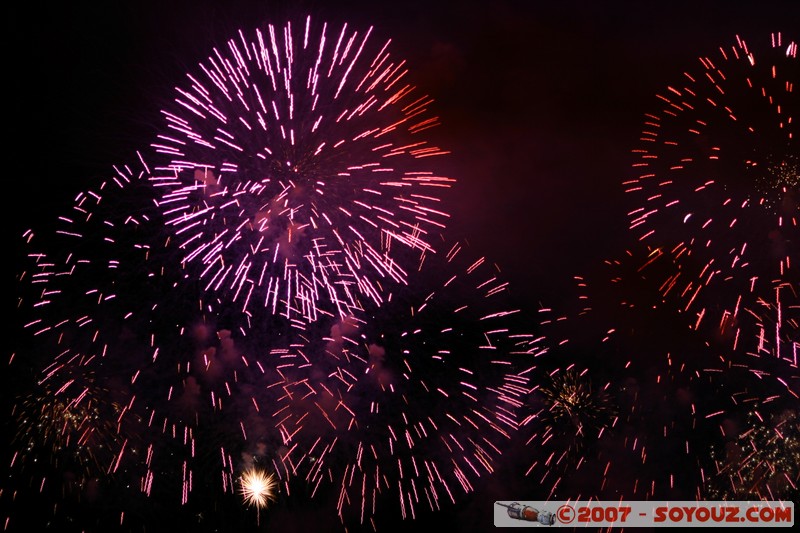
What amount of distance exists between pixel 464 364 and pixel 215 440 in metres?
5.04

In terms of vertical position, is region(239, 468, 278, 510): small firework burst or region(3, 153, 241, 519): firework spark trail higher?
region(3, 153, 241, 519): firework spark trail

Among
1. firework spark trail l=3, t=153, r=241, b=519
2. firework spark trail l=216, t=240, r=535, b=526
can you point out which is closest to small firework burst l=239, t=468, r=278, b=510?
firework spark trail l=216, t=240, r=535, b=526

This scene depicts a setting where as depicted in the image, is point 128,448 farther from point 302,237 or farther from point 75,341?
point 302,237

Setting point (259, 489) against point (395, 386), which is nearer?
point (395, 386)

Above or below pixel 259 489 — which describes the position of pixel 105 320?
above

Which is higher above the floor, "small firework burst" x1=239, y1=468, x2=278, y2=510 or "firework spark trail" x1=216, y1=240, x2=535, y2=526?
"firework spark trail" x1=216, y1=240, x2=535, y2=526

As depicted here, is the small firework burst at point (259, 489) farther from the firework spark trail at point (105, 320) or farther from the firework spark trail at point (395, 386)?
the firework spark trail at point (105, 320)

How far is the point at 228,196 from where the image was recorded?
8281mm

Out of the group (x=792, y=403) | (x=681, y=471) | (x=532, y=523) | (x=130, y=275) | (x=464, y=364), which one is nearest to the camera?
→ (x=130, y=275)

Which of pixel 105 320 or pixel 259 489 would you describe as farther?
pixel 259 489

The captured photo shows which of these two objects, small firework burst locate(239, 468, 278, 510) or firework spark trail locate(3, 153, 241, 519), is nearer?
firework spark trail locate(3, 153, 241, 519)

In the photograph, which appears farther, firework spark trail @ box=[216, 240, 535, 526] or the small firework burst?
the small firework burst

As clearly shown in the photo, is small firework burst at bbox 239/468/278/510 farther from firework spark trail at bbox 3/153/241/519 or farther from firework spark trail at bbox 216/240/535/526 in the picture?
firework spark trail at bbox 3/153/241/519

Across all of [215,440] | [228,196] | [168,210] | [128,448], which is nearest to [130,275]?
[168,210]
